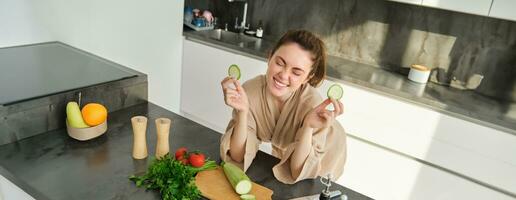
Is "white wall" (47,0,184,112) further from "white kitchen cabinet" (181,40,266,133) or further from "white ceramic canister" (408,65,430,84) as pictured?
"white ceramic canister" (408,65,430,84)

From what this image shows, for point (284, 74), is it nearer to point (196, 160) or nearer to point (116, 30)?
point (196, 160)

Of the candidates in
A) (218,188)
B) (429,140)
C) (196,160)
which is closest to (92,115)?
(196,160)

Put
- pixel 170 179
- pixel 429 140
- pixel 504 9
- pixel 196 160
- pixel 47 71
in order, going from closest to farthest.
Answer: pixel 170 179 → pixel 196 160 → pixel 47 71 → pixel 504 9 → pixel 429 140

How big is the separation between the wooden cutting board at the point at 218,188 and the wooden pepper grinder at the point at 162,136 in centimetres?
15

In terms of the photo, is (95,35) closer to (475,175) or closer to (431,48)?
(431,48)

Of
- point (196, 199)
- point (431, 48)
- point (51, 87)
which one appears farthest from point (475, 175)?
point (51, 87)

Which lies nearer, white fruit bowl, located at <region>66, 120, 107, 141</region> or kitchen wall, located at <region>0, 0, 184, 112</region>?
white fruit bowl, located at <region>66, 120, 107, 141</region>

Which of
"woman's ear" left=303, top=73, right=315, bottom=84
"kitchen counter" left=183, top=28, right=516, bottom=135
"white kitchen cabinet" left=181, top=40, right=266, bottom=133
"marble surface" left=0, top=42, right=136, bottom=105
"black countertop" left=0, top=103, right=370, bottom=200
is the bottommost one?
"white kitchen cabinet" left=181, top=40, right=266, bottom=133

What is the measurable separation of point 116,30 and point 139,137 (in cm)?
122

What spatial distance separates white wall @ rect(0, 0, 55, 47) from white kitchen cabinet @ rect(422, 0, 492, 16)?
2.01m

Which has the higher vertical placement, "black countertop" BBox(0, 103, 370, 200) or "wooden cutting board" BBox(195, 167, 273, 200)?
"wooden cutting board" BBox(195, 167, 273, 200)

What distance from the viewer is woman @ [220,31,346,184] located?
3.94 ft

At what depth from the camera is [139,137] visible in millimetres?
1155

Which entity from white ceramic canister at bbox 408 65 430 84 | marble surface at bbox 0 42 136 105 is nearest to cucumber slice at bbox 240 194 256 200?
marble surface at bbox 0 42 136 105
